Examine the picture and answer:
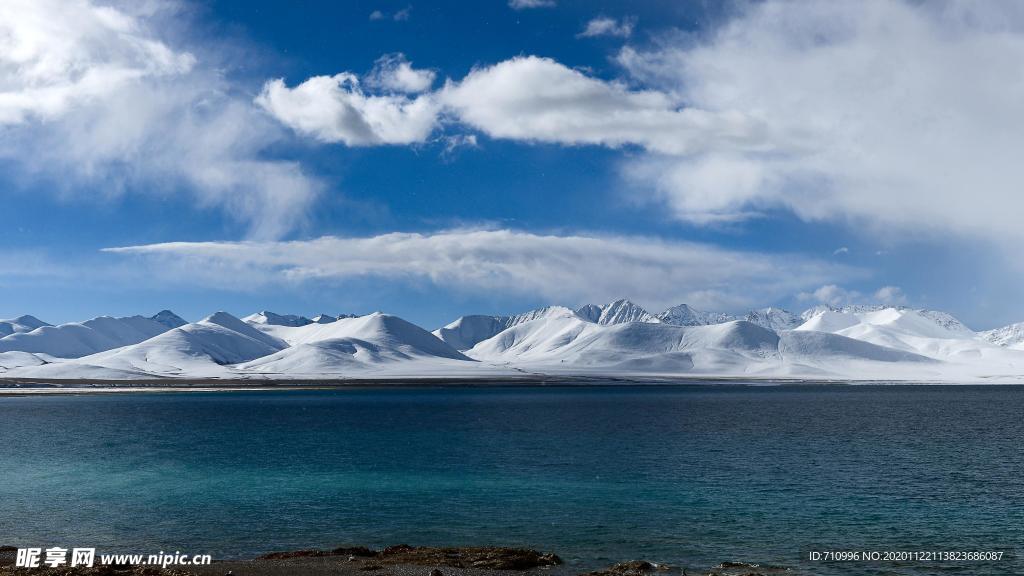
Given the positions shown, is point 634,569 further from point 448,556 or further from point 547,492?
point 547,492

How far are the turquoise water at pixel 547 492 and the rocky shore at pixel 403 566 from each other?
1.44m

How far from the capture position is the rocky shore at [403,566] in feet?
84.6

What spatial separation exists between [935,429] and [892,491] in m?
49.8

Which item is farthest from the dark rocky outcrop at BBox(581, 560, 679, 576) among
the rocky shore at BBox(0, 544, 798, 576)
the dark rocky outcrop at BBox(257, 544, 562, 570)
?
the dark rocky outcrop at BBox(257, 544, 562, 570)

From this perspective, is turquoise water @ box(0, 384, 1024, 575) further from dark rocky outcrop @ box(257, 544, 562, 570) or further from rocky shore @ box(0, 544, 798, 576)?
dark rocky outcrop @ box(257, 544, 562, 570)

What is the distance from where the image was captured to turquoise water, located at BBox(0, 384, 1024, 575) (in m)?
32.1

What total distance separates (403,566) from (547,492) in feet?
Result: 58.4

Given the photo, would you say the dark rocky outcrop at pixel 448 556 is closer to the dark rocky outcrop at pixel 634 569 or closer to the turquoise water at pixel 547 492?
the turquoise water at pixel 547 492

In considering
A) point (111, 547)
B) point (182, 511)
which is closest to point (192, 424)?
point (182, 511)

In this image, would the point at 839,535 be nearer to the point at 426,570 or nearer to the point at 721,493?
the point at 721,493

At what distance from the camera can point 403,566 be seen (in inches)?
1058

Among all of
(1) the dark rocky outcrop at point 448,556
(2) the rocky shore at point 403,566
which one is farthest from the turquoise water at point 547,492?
(1) the dark rocky outcrop at point 448,556

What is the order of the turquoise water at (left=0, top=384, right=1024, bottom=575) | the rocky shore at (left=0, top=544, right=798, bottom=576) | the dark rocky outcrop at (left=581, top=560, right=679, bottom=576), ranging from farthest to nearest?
the turquoise water at (left=0, top=384, right=1024, bottom=575)
the dark rocky outcrop at (left=581, top=560, right=679, bottom=576)
the rocky shore at (left=0, top=544, right=798, bottom=576)

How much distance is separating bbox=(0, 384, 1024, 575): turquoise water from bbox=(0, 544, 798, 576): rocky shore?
144 centimetres
